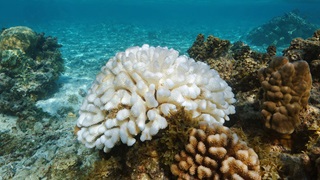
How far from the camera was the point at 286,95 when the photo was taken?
3.11 m

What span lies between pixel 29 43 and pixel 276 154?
12.4 m

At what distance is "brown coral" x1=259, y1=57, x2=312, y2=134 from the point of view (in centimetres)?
306

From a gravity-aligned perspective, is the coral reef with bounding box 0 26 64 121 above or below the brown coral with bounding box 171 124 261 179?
below

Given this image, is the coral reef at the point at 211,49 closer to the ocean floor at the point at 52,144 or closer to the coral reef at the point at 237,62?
the coral reef at the point at 237,62

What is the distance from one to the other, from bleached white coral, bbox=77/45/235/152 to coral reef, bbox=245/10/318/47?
23847mm

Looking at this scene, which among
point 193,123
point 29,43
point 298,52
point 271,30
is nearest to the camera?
point 193,123

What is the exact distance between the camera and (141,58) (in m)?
3.64

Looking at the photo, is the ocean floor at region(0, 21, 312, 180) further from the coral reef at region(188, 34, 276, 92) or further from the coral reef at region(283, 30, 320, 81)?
the coral reef at region(283, 30, 320, 81)

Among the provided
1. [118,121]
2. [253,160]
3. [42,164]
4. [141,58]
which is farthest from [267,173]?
[42,164]

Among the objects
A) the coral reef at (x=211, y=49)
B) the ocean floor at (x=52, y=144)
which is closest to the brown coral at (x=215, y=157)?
the ocean floor at (x=52, y=144)

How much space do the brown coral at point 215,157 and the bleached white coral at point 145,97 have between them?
0.45 meters

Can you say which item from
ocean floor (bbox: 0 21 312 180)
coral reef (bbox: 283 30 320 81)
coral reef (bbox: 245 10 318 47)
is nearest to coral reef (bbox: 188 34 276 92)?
coral reef (bbox: 283 30 320 81)

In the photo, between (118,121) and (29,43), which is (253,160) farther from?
(29,43)

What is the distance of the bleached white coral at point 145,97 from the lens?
3.14 m
